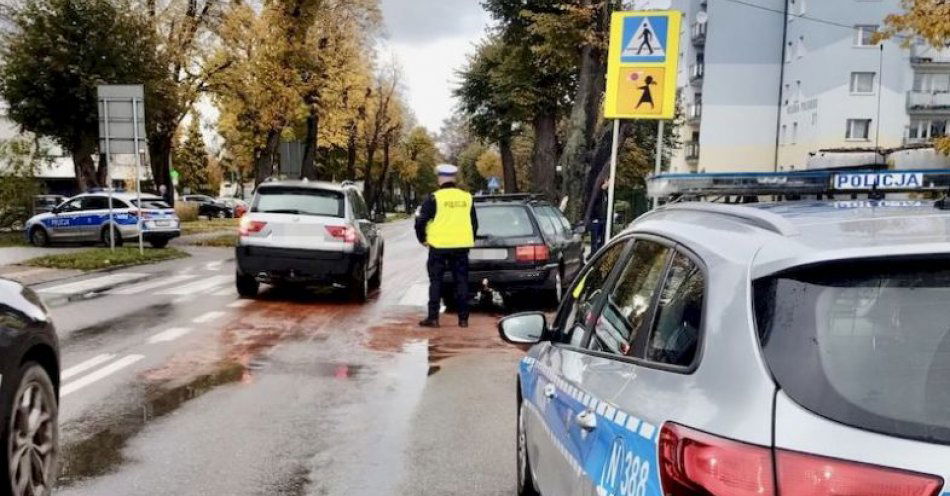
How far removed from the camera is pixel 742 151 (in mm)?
52750

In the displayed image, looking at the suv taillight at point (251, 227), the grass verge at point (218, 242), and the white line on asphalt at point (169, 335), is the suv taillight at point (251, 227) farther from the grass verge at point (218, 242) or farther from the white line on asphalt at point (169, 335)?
the grass verge at point (218, 242)

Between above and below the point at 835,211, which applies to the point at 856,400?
below

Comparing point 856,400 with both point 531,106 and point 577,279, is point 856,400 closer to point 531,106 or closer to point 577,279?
point 577,279

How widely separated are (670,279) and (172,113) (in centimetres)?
2997

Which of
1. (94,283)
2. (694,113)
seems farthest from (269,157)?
(694,113)

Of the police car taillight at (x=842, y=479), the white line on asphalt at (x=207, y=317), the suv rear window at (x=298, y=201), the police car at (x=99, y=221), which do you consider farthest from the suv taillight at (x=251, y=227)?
the police car at (x=99, y=221)

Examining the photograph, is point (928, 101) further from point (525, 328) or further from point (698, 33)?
point (525, 328)

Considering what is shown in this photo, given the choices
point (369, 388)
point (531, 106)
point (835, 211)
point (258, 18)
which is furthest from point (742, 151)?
point (835, 211)

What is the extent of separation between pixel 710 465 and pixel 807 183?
3861 millimetres

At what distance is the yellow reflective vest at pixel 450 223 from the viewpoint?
10.1 m

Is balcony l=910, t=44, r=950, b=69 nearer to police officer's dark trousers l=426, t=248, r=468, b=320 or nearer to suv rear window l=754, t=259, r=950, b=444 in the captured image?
police officer's dark trousers l=426, t=248, r=468, b=320

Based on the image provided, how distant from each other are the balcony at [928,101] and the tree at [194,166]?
199 feet

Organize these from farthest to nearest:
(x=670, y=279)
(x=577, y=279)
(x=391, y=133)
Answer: (x=391, y=133)
(x=577, y=279)
(x=670, y=279)

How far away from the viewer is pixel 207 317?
10.4m
